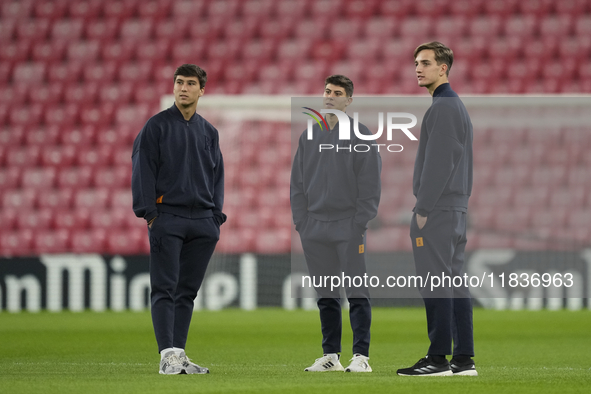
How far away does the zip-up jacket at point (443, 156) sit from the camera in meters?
3.13

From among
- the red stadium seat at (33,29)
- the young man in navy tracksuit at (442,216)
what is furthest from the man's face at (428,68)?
the red stadium seat at (33,29)

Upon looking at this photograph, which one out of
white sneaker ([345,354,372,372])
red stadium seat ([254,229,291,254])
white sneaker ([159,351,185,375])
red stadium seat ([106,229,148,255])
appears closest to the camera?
white sneaker ([159,351,185,375])

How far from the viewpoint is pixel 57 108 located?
8.72m

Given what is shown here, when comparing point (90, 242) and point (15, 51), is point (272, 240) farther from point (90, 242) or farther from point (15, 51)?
point (15, 51)

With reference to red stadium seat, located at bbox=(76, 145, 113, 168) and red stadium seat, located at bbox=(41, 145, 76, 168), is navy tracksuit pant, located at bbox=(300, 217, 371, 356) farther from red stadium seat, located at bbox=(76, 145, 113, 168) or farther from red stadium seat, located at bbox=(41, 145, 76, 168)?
red stadium seat, located at bbox=(41, 145, 76, 168)

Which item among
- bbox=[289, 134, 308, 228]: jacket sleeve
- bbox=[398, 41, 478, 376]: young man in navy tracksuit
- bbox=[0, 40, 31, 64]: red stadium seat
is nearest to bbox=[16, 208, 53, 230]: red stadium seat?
bbox=[0, 40, 31, 64]: red stadium seat

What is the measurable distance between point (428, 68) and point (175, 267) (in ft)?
4.28

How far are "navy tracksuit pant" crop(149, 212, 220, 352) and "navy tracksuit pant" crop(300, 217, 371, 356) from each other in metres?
0.44

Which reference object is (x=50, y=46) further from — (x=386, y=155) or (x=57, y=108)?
(x=386, y=155)

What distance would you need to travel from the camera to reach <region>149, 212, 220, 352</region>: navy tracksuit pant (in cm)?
330

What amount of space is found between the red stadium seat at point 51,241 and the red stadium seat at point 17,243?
0.21ft

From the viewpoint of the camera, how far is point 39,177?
8547mm

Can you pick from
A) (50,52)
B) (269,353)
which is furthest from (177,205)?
(50,52)

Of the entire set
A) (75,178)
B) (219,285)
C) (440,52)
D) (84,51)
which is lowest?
(219,285)
